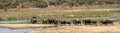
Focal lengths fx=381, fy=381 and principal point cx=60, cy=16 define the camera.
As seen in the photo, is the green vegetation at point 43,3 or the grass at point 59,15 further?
the green vegetation at point 43,3

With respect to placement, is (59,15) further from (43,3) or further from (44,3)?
(44,3)

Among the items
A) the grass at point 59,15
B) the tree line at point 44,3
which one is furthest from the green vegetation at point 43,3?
the grass at point 59,15

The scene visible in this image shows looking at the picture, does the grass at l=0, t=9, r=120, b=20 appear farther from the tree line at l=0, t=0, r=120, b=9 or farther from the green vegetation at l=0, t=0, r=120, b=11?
the tree line at l=0, t=0, r=120, b=9

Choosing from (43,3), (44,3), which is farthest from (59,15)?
(44,3)

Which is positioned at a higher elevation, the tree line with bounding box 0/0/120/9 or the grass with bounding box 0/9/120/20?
the grass with bounding box 0/9/120/20

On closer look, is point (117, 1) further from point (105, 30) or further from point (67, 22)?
point (105, 30)

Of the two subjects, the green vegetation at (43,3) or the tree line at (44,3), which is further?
the tree line at (44,3)

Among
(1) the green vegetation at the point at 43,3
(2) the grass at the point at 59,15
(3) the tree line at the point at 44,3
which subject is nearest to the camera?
(2) the grass at the point at 59,15

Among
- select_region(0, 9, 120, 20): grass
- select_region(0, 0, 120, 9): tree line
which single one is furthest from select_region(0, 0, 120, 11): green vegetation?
select_region(0, 9, 120, 20): grass

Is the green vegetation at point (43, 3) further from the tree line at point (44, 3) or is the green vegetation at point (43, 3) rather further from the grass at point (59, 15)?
the grass at point (59, 15)

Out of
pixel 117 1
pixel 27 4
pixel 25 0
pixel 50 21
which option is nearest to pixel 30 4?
pixel 27 4

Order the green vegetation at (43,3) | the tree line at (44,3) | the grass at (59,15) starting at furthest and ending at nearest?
the tree line at (44,3) → the green vegetation at (43,3) → the grass at (59,15)

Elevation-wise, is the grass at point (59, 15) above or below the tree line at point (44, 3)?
above

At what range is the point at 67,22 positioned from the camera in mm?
60375
